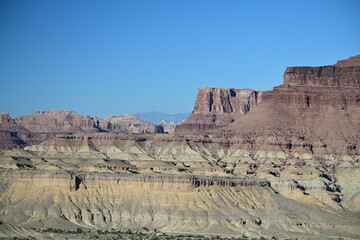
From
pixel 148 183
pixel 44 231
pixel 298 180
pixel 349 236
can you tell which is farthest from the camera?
pixel 298 180

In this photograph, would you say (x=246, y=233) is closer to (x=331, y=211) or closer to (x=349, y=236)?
(x=349, y=236)

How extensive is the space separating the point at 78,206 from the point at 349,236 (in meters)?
36.9

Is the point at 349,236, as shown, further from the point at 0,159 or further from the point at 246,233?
the point at 0,159

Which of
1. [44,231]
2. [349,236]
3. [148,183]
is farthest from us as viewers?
[148,183]

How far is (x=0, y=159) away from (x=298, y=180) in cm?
5271

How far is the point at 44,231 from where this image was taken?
397 feet

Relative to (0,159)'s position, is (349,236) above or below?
below

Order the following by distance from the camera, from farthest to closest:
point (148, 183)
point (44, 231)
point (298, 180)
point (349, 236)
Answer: point (298, 180) < point (148, 183) < point (349, 236) < point (44, 231)

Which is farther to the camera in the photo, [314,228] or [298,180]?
[298,180]

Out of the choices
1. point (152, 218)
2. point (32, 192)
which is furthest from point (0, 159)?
point (152, 218)

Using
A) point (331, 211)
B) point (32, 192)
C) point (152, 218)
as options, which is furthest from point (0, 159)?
point (331, 211)

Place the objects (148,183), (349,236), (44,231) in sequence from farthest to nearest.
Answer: (148,183)
(349,236)
(44,231)

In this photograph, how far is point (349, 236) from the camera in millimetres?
129500

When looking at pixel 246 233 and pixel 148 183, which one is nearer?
pixel 246 233
